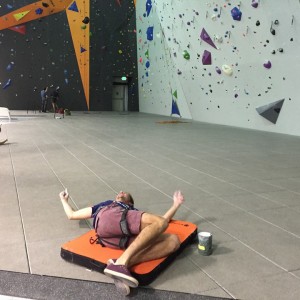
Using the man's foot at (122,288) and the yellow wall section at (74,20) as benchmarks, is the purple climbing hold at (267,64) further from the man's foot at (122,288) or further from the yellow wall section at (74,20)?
the yellow wall section at (74,20)

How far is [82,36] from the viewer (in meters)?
17.3

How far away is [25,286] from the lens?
1.98m

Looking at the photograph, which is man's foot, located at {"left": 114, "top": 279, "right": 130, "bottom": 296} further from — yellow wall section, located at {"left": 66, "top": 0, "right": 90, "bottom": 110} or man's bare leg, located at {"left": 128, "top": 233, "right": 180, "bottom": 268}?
yellow wall section, located at {"left": 66, "top": 0, "right": 90, "bottom": 110}

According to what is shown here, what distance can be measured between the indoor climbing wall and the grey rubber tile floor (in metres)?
10.2

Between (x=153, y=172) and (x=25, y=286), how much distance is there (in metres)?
3.00

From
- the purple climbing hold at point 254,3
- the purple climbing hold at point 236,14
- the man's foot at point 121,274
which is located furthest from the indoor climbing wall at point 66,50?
the man's foot at point 121,274

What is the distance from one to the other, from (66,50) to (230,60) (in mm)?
9663

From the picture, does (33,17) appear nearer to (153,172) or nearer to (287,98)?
(287,98)

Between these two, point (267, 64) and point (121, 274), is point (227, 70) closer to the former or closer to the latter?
point (267, 64)

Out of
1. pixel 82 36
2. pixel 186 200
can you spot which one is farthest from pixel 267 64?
pixel 82 36

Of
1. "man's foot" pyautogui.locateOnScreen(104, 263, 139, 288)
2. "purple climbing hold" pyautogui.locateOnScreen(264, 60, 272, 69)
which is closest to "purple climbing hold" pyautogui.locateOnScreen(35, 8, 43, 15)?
"purple climbing hold" pyautogui.locateOnScreen(264, 60, 272, 69)

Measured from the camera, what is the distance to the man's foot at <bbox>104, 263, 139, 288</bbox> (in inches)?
73.9

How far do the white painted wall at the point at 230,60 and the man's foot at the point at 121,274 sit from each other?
25.3 feet

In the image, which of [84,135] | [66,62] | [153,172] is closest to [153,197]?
[153,172]
